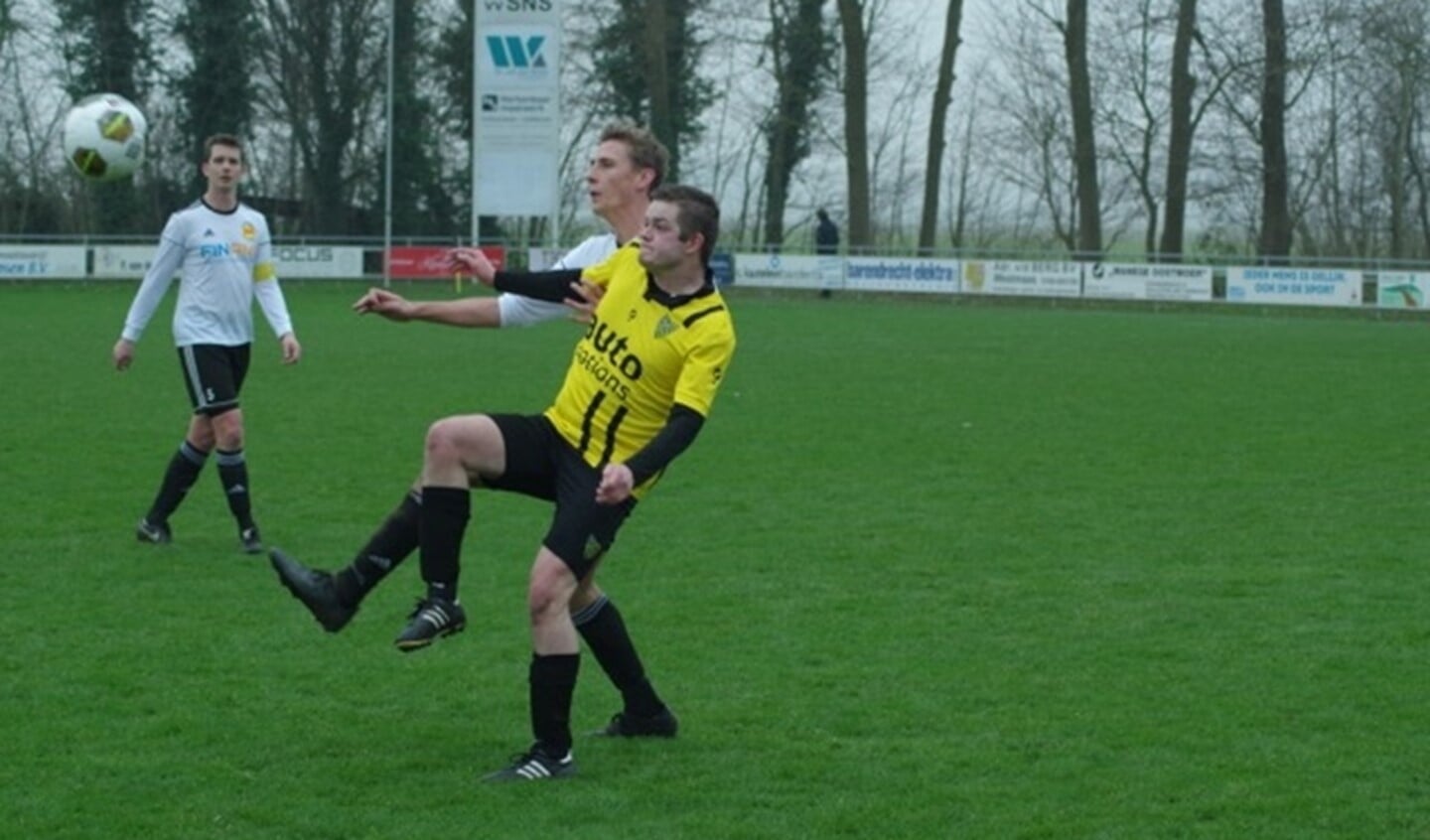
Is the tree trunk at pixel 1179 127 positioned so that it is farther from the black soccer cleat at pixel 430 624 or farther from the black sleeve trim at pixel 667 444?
the black soccer cleat at pixel 430 624

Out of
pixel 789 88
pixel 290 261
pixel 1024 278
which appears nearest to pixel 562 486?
pixel 1024 278

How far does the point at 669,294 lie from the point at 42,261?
125 feet

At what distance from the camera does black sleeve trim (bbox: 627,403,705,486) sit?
614 centimetres

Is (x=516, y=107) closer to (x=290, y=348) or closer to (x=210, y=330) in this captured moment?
(x=290, y=348)

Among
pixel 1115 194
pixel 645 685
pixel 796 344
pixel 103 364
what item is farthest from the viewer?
pixel 1115 194

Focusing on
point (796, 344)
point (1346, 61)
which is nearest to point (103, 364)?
point (796, 344)

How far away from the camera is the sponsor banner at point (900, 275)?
142ft

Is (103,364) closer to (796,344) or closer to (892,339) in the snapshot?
(796,344)

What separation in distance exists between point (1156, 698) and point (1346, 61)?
47.8 meters

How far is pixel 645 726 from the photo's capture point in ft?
22.3

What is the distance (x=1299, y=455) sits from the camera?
1520 cm

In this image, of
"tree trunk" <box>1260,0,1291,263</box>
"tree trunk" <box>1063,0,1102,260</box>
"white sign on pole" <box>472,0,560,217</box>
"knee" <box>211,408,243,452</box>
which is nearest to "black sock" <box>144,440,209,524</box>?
"knee" <box>211,408,243,452</box>

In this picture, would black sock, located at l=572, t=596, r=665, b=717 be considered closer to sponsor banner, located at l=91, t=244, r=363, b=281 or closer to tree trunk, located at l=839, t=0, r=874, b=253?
sponsor banner, located at l=91, t=244, r=363, b=281

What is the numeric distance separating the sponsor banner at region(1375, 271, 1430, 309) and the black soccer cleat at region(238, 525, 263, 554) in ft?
105
